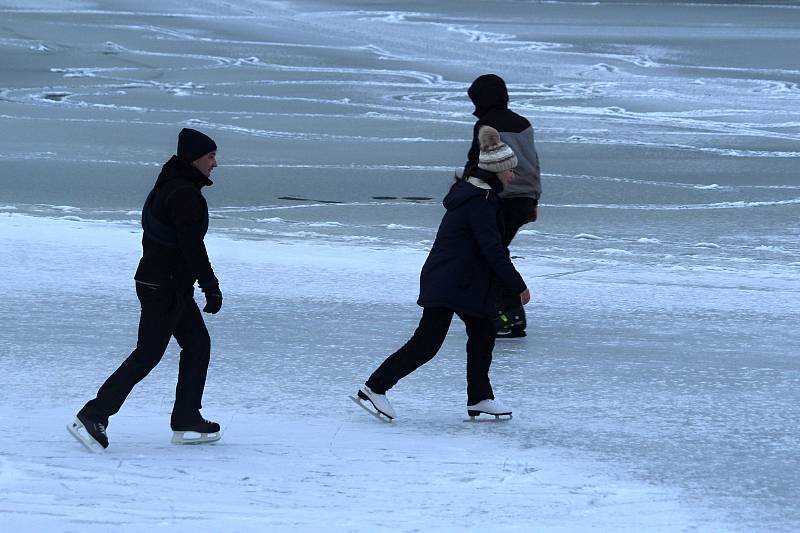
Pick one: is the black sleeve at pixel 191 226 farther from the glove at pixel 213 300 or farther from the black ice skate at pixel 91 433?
the black ice skate at pixel 91 433

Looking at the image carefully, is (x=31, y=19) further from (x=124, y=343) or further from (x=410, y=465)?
(x=410, y=465)

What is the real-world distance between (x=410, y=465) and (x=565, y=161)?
28.7 ft

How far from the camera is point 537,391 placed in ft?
19.8

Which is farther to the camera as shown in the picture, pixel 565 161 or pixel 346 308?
pixel 565 161

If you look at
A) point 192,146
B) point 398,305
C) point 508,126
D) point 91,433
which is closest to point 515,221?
point 508,126

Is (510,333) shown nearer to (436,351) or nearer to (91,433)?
(436,351)

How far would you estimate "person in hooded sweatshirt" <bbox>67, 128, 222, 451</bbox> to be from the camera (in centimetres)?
480

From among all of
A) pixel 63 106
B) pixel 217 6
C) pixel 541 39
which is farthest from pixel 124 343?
pixel 217 6

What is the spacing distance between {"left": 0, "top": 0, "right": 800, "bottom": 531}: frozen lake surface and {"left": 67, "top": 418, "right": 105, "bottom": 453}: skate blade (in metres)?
0.05

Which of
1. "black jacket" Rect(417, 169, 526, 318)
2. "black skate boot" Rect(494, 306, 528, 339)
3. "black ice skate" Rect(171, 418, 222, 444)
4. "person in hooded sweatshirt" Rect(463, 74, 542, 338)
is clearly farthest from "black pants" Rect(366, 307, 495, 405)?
"black skate boot" Rect(494, 306, 528, 339)

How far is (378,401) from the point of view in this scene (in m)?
5.46

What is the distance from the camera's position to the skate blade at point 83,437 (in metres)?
5.00

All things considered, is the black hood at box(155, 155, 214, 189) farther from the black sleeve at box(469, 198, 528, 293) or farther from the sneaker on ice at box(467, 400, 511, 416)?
the sneaker on ice at box(467, 400, 511, 416)

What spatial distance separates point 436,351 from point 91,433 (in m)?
1.36
